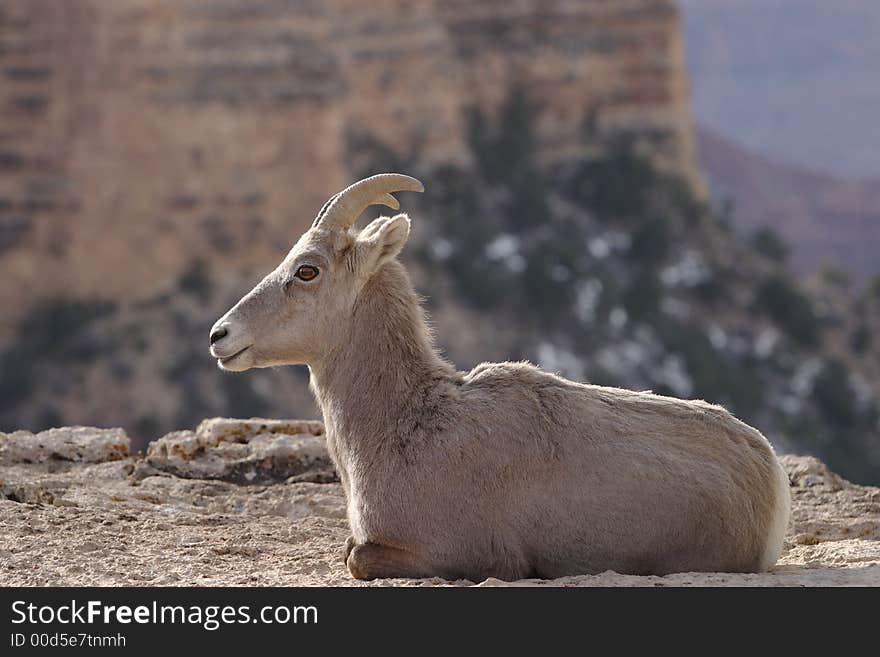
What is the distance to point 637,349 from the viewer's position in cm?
5053

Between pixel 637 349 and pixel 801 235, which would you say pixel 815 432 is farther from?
pixel 801 235

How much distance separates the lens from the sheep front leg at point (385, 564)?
8406 mm

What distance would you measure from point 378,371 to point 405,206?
44.7 m

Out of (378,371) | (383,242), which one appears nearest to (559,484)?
(378,371)

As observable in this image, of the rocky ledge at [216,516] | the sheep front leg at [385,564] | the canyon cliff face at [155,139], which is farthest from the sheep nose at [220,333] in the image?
the canyon cliff face at [155,139]

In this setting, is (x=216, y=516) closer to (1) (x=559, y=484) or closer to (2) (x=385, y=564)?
(2) (x=385, y=564)

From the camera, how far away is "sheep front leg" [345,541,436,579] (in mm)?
8406

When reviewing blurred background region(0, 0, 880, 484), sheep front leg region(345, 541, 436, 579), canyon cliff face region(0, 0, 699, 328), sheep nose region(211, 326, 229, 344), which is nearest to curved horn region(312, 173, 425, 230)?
sheep nose region(211, 326, 229, 344)

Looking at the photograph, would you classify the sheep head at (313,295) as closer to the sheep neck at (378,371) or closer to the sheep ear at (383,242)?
the sheep ear at (383,242)

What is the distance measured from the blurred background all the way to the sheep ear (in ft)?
108
